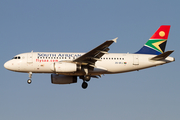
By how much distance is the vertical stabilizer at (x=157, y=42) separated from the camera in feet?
144

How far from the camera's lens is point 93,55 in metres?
38.2

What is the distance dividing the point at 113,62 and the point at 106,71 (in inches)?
54.2

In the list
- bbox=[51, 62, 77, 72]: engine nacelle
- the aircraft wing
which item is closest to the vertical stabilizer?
the aircraft wing

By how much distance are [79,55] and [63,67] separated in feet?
11.3

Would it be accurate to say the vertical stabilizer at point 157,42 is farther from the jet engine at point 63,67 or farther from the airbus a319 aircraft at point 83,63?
the jet engine at point 63,67

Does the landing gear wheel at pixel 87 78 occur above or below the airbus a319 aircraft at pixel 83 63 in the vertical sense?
below

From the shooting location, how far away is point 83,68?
39938 mm

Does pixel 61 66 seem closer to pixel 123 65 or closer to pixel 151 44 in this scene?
pixel 123 65

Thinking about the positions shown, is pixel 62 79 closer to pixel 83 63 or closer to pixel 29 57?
pixel 83 63

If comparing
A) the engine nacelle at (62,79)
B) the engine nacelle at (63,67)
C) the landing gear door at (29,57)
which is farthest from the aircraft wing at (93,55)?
the landing gear door at (29,57)

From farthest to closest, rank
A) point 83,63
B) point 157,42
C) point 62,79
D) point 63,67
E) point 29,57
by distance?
point 157,42, point 62,79, point 29,57, point 83,63, point 63,67

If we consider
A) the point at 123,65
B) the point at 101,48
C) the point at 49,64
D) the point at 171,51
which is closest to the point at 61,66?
the point at 49,64

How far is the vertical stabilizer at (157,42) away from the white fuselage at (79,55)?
7.36 ft

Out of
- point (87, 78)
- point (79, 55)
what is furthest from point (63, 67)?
point (87, 78)
